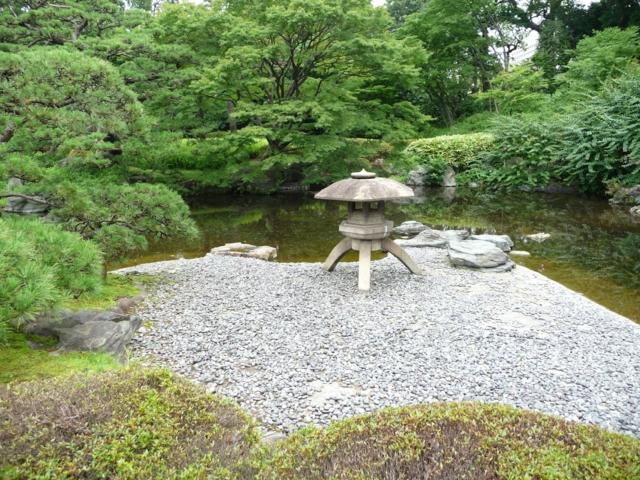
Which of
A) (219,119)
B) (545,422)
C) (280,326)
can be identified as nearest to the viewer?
(545,422)

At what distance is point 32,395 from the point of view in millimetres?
2562

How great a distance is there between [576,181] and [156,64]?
14.3m

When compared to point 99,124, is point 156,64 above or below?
above

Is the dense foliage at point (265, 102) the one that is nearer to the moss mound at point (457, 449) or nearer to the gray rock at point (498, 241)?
the moss mound at point (457, 449)

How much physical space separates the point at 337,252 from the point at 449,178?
45.0 ft

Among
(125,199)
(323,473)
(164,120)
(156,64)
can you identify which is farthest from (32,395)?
(164,120)

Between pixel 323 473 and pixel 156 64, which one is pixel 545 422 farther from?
pixel 156 64

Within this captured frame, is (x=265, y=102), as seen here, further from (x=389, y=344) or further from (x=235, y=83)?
(x=389, y=344)

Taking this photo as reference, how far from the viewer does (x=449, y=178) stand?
2000 cm

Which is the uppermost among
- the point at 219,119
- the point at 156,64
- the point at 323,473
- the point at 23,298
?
the point at 156,64

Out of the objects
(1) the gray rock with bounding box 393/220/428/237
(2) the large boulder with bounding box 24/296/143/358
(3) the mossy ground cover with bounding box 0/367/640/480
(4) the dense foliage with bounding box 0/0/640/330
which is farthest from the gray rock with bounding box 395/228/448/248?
(3) the mossy ground cover with bounding box 0/367/640/480

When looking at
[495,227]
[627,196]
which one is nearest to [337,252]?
[495,227]

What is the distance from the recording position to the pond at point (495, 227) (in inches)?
330

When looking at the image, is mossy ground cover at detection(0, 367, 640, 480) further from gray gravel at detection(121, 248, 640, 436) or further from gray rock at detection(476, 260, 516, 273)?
gray rock at detection(476, 260, 516, 273)
